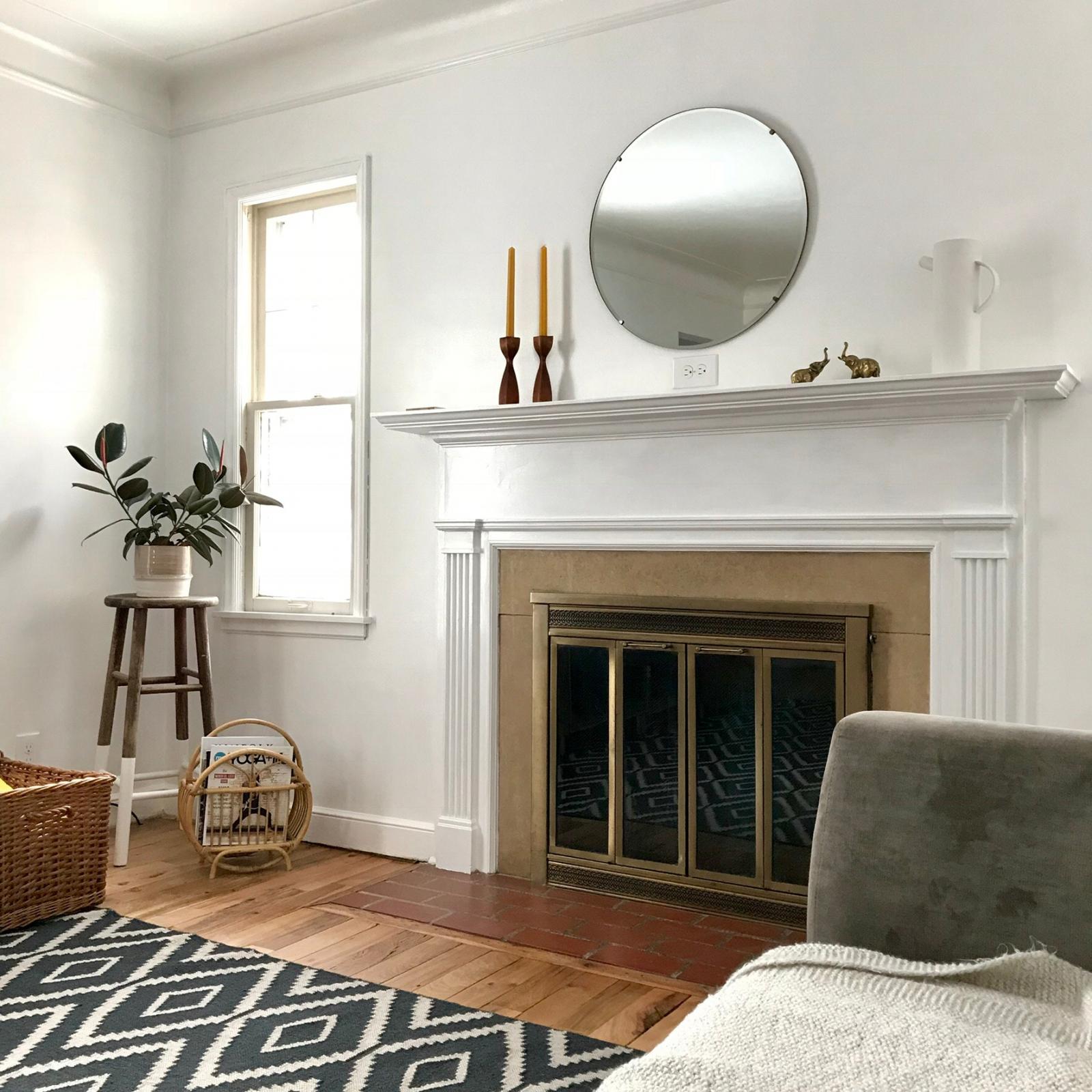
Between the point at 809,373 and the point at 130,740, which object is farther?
the point at 130,740

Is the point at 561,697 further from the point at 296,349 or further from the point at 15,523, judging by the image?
the point at 15,523

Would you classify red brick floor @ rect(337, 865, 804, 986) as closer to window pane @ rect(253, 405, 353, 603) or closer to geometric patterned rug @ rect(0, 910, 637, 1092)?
geometric patterned rug @ rect(0, 910, 637, 1092)

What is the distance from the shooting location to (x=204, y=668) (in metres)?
3.74

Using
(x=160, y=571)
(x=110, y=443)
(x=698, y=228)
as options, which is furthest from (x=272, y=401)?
(x=698, y=228)

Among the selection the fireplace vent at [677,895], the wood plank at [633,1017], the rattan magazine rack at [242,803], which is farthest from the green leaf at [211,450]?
the wood plank at [633,1017]

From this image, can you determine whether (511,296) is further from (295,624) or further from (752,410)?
(295,624)

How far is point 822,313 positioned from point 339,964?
212 cm

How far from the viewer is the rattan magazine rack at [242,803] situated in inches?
134

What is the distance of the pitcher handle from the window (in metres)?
2.01

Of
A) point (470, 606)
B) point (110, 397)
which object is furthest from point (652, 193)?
point (110, 397)

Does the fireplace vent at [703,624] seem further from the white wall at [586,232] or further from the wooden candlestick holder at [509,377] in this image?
the wooden candlestick holder at [509,377]

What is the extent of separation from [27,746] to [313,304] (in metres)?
1.86

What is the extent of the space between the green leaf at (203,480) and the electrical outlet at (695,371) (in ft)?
5.24

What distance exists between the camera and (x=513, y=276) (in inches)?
132
